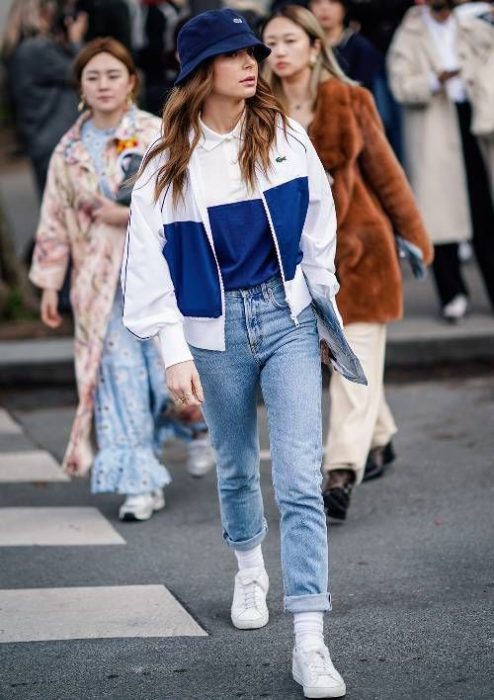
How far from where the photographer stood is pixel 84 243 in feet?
22.4

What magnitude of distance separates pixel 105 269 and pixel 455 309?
3.78 m

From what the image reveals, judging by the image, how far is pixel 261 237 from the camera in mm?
4715

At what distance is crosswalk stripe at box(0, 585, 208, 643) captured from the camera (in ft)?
17.3

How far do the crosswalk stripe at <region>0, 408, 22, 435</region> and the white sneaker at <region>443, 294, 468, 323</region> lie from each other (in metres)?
2.83

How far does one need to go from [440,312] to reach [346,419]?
3.99 meters

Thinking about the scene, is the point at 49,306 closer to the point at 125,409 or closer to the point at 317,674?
the point at 125,409

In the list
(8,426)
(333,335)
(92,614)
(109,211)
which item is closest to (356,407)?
(109,211)

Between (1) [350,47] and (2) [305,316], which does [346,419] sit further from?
(1) [350,47]

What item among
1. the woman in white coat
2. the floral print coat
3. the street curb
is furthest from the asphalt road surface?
the woman in white coat

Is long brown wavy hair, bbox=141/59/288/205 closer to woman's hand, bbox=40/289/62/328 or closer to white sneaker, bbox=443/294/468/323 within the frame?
woman's hand, bbox=40/289/62/328

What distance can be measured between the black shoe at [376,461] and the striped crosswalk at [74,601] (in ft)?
3.99

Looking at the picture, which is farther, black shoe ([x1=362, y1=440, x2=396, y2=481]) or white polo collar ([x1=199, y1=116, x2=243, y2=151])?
black shoe ([x1=362, y1=440, x2=396, y2=481])

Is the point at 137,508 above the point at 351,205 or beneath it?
beneath

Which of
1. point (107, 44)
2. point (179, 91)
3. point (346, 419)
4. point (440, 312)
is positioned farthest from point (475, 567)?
point (440, 312)
